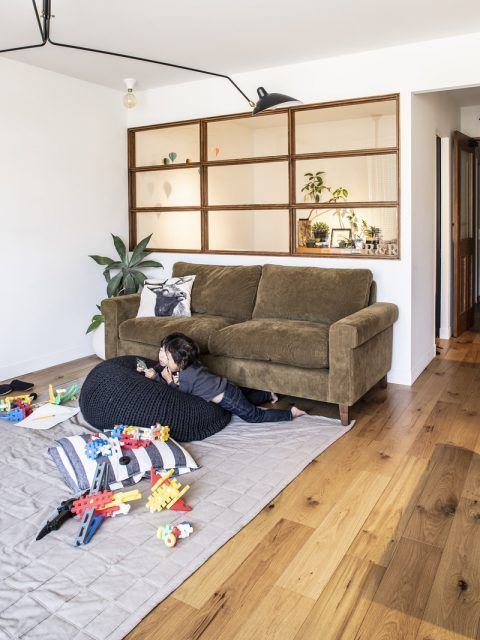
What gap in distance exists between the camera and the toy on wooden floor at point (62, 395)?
3.85 meters

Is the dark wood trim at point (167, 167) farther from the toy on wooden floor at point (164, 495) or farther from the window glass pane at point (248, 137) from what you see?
the toy on wooden floor at point (164, 495)

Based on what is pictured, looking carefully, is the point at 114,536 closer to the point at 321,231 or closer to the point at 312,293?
the point at 312,293

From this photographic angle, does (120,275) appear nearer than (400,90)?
No

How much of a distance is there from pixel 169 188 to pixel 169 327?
1798 mm

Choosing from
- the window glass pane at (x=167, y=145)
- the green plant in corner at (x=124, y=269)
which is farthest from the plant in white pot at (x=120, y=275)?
the window glass pane at (x=167, y=145)

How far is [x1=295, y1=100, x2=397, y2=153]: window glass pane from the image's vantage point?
4207mm

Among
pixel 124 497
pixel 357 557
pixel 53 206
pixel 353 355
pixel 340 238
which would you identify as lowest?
pixel 357 557

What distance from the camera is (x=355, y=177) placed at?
4.37m

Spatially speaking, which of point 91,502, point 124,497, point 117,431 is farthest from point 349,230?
point 91,502

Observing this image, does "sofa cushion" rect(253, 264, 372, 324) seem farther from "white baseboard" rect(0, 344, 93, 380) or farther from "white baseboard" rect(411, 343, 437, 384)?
"white baseboard" rect(0, 344, 93, 380)

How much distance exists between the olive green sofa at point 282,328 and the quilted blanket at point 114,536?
39 centimetres

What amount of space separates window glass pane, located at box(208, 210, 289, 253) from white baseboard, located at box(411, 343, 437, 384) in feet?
4.49

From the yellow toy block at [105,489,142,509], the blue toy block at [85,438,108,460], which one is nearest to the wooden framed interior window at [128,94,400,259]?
the blue toy block at [85,438,108,460]

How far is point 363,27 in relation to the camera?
3.67 metres
